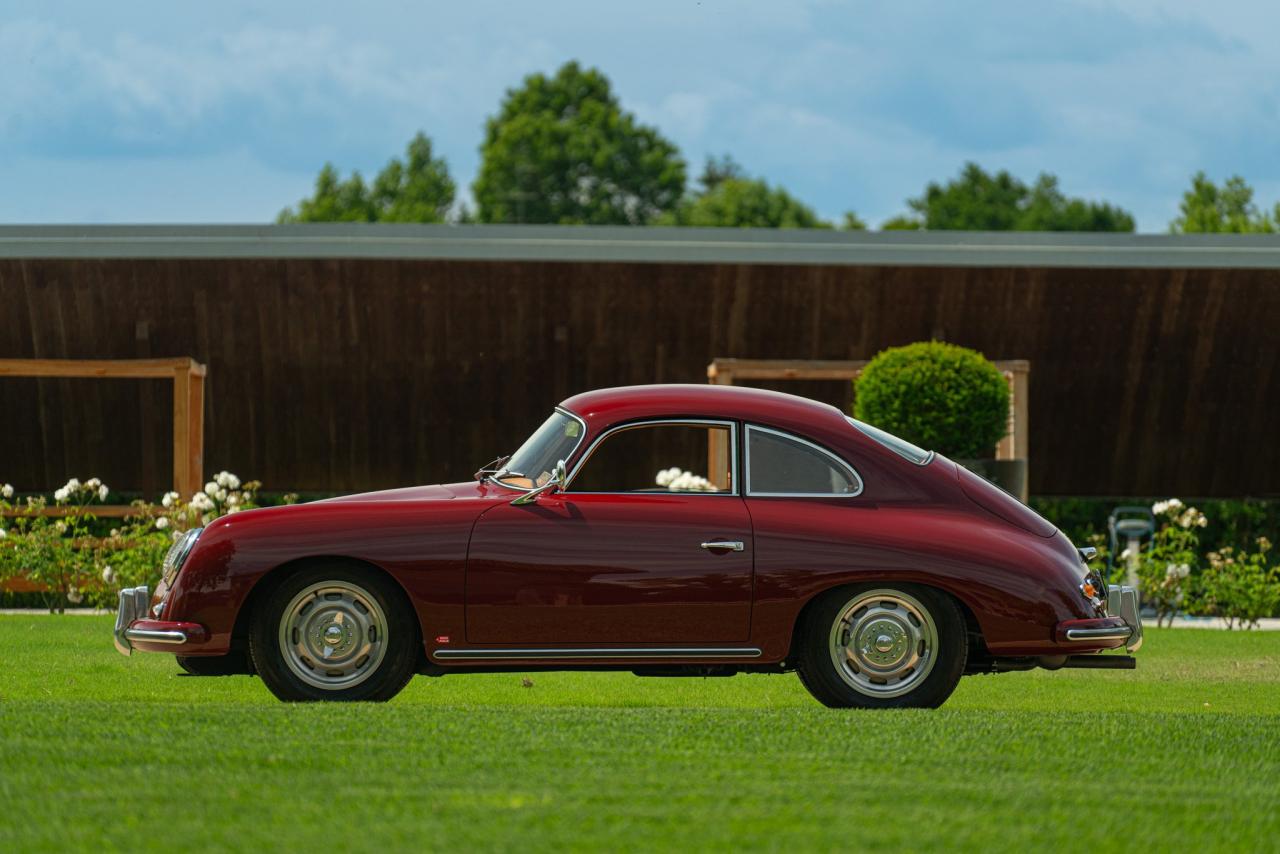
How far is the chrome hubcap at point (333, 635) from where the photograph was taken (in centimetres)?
755

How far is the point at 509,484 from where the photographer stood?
7926 millimetres

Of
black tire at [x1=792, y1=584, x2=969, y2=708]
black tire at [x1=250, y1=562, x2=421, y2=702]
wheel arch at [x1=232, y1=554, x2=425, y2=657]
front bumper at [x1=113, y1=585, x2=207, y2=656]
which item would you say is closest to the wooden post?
front bumper at [x1=113, y1=585, x2=207, y2=656]

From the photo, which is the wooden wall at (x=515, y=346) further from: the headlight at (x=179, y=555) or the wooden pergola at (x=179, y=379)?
the headlight at (x=179, y=555)

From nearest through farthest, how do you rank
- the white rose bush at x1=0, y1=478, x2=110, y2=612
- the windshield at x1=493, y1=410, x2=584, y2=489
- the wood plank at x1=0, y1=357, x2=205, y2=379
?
1. the windshield at x1=493, y1=410, x2=584, y2=489
2. the white rose bush at x1=0, y1=478, x2=110, y2=612
3. the wood plank at x1=0, y1=357, x2=205, y2=379

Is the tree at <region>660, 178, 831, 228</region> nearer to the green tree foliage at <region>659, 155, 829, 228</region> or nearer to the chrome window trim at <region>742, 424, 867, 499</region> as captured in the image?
the green tree foliage at <region>659, 155, 829, 228</region>

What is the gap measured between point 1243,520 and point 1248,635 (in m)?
5.12

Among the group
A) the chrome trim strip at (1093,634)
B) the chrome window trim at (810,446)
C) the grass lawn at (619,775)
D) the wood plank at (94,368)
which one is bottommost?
the grass lawn at (619,775)

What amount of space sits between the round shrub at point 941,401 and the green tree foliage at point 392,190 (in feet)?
192

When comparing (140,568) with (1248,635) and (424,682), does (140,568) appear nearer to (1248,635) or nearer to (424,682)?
(424,682)

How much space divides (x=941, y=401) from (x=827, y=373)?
9.00 feet

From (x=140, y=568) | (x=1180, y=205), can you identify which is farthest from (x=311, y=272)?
(x=1180, y=205)

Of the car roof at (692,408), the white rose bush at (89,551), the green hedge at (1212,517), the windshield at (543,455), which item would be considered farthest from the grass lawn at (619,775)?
the green hedge at (1212,517)

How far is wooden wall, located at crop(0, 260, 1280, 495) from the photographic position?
1803 cm

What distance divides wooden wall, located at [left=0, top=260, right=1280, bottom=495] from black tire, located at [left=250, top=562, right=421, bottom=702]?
10591mm
